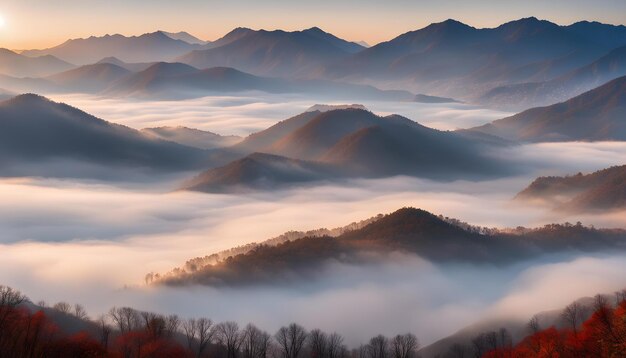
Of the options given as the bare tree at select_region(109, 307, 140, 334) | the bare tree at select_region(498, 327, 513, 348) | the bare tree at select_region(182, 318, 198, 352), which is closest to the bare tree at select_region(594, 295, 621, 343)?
the bare tree at select_region(498, 327, 513, 348)

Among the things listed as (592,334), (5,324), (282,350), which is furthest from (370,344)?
(5,324)

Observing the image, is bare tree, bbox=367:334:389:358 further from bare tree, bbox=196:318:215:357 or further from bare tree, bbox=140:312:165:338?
bare tree, bbox=140:312:165:338

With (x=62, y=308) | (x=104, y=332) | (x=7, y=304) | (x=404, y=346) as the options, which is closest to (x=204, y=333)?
(x=104, y=332)

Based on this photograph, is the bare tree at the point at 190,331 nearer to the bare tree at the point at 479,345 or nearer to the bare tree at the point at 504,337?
the bare tree at the point at 479,345

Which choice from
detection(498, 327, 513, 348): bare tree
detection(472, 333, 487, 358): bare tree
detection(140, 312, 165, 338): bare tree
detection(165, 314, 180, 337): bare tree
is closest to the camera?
detection(140, 312, 165, 338): bare tree

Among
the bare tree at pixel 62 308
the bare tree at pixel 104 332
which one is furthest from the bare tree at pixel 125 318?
the bare tree at pixel 62 308

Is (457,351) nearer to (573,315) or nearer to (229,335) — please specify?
(573,315)

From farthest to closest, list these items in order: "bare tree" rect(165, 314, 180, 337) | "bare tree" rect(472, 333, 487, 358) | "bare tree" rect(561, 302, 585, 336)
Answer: "bare tree" rect(561, 302, 585, 336) → "bare tree" rect(165, 314, 180, 337) → "bare tree" rect(472, 333, 487, 358)
